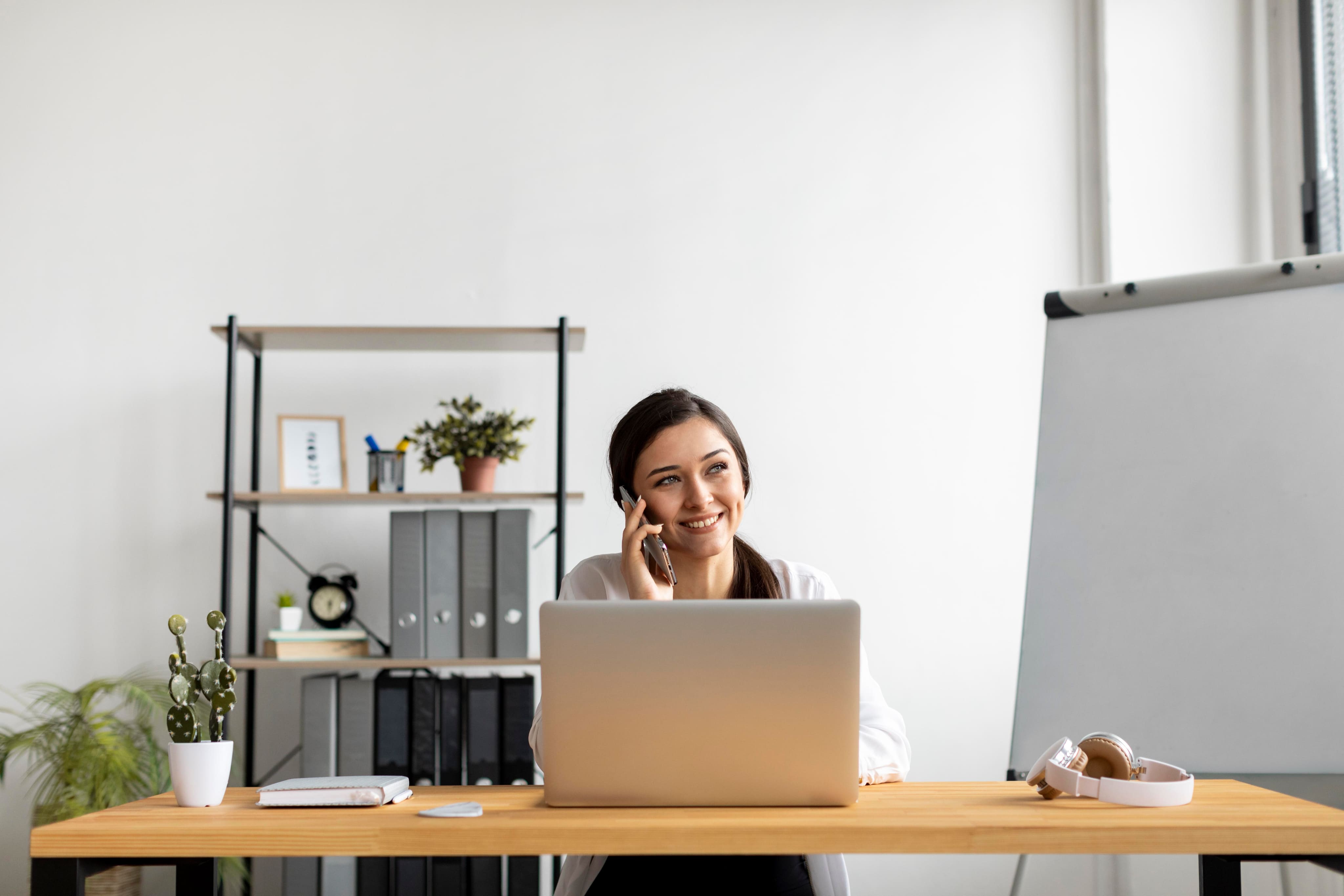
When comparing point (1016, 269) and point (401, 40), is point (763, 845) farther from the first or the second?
point (401, 40)

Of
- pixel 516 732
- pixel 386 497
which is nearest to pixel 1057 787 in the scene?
pixel 516 732

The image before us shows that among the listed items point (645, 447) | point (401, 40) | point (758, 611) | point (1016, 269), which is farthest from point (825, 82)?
point (758, 611)

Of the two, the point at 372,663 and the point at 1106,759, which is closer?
the point at 1106,759

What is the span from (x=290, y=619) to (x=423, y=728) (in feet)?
1.42

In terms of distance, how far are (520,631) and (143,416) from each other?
1212mm

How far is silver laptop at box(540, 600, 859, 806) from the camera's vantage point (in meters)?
1.02

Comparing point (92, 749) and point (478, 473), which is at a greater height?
point (478, 473)

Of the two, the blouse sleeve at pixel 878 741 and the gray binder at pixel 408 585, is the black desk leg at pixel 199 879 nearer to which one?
the blouse sleeve at pixel 878 741

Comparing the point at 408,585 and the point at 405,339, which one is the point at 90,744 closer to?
the point at 408,585

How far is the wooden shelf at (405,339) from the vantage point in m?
2.47

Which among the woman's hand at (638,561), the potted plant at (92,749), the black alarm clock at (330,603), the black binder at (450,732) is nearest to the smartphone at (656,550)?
the woman's hand at (638,561)

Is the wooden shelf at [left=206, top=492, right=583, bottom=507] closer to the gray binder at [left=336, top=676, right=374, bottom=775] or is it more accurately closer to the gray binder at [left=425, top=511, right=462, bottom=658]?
the gray binder at [left=425, top=511, right=462, bottom=658]

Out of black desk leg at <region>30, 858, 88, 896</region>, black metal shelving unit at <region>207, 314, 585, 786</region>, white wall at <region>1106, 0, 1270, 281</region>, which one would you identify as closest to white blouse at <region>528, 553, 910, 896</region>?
black desk leg at <region>30, 858, 88, 896</region>

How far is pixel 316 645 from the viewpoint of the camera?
2443 millimetres
